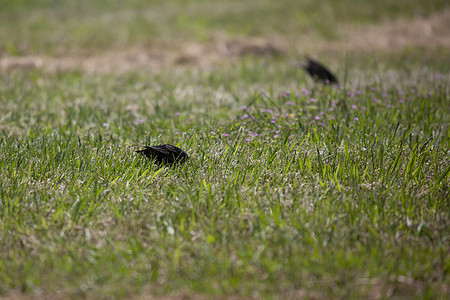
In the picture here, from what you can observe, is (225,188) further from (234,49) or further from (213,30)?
(213,30)

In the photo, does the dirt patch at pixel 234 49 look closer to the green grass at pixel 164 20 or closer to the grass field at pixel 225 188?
A: the green grass at pixel 164 20

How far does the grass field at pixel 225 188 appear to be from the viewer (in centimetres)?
215

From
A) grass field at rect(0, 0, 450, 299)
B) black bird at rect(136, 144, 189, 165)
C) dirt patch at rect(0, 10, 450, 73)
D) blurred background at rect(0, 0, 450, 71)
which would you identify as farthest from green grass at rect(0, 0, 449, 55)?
black bird at rect(136, 144, 189, 165)

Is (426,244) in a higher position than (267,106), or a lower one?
lower

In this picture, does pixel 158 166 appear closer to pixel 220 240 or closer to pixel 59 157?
pixel 59 157

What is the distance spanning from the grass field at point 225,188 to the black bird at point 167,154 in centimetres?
10

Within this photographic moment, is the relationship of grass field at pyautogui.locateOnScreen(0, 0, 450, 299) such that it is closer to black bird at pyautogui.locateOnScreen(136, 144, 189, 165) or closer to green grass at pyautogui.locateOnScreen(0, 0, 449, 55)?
black bird at pyautogui.locateOnScreen(136, 144, 189, 165)

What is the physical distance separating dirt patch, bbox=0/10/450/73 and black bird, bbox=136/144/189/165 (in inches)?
172

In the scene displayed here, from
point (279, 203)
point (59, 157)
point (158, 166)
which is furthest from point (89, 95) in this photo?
point (279, 203)

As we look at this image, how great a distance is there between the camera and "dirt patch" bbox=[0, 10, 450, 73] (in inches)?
304

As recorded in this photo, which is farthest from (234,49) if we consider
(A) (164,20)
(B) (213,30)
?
(A) (164,20)

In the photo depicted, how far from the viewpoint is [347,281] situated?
2.11 m

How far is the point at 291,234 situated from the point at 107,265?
1114mm

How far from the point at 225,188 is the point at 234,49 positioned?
6.65 m
